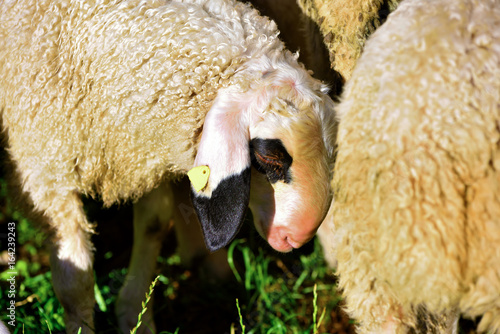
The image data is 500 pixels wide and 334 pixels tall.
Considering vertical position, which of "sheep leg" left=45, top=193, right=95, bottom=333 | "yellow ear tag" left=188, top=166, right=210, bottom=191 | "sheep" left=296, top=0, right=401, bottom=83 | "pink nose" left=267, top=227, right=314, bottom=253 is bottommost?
"sheep leg" left=45, top=193, right=95, bottom=333

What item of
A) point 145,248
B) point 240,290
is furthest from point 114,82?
point 240,290

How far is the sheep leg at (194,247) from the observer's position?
3.45m

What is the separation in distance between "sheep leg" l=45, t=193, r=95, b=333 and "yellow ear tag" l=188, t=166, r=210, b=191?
743 mm

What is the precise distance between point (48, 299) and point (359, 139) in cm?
213

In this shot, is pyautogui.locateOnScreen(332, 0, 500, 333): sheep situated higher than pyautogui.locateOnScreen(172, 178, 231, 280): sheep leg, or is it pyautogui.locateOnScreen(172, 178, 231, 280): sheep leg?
pyautogui.locateOnScreen(332, 0, 500, 333): sheep

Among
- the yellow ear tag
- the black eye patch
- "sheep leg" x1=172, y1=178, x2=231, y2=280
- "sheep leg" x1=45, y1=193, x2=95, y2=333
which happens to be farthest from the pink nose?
"sheep leg" x1=172, y1=178, x2=231, y2=280

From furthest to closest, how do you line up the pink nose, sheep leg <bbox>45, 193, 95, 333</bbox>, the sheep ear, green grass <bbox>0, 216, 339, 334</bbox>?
green grass <bbox>0, 216, 339, 334</bbox> → sheep leg <bbox>45, 193, 95, 333</bbox> → the pink nose → the sheep ear

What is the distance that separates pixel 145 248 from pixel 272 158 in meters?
1.36

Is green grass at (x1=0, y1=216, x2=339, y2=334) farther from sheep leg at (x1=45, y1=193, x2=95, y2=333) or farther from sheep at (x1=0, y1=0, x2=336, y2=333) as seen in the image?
sheep at (x1=0, y1=0, x2=336, y2=333)

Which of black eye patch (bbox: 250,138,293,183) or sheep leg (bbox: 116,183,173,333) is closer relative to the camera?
black eye patch (bbox: 250,138,293,183)

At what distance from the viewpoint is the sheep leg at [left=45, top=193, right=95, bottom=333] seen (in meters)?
2.50

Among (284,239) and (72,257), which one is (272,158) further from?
(72,257)

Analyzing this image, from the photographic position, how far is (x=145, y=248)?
125 inches

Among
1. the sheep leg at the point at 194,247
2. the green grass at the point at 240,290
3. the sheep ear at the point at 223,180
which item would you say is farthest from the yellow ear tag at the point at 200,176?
the sheep leg at the point at 194,247
